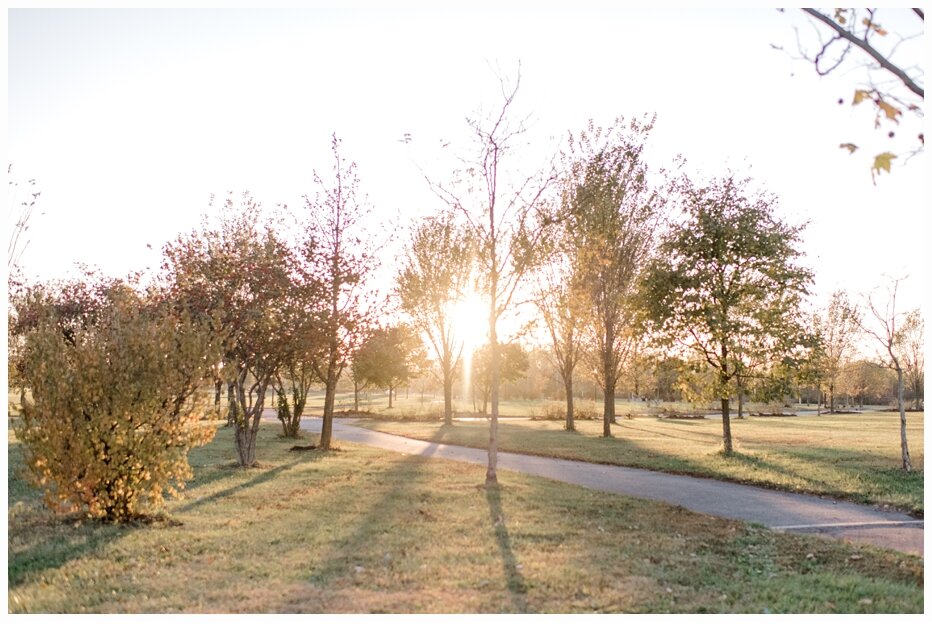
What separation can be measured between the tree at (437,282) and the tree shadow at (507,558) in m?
5.26

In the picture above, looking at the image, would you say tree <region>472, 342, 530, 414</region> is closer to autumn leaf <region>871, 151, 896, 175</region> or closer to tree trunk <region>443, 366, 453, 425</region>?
tree trunk <region>443, 366, 453, 425</region>

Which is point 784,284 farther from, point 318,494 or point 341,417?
point 341,417

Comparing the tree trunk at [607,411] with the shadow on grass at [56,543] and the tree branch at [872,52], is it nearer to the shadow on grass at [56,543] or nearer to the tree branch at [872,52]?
the shadow on grass at [56,543]

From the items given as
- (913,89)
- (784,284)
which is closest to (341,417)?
Result: (784,284)

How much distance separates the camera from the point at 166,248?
17266 mm

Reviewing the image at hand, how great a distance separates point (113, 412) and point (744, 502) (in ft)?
32.4

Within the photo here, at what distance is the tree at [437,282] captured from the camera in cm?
1551

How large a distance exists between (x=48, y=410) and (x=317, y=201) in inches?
536

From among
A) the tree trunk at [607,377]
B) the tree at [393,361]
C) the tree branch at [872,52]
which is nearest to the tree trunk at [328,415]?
the tree trunk at [607,377]

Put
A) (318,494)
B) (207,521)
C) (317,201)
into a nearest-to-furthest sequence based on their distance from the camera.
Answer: (207,521) → (318,494) → (317,201)

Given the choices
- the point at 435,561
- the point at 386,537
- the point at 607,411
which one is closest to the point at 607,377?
the point at 607,411

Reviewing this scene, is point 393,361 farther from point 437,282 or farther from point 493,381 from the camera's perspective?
point 493,381

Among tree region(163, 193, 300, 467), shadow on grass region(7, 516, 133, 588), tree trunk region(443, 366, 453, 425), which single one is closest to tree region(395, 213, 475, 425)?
tree trunk region(443, 366, 453, 425)
